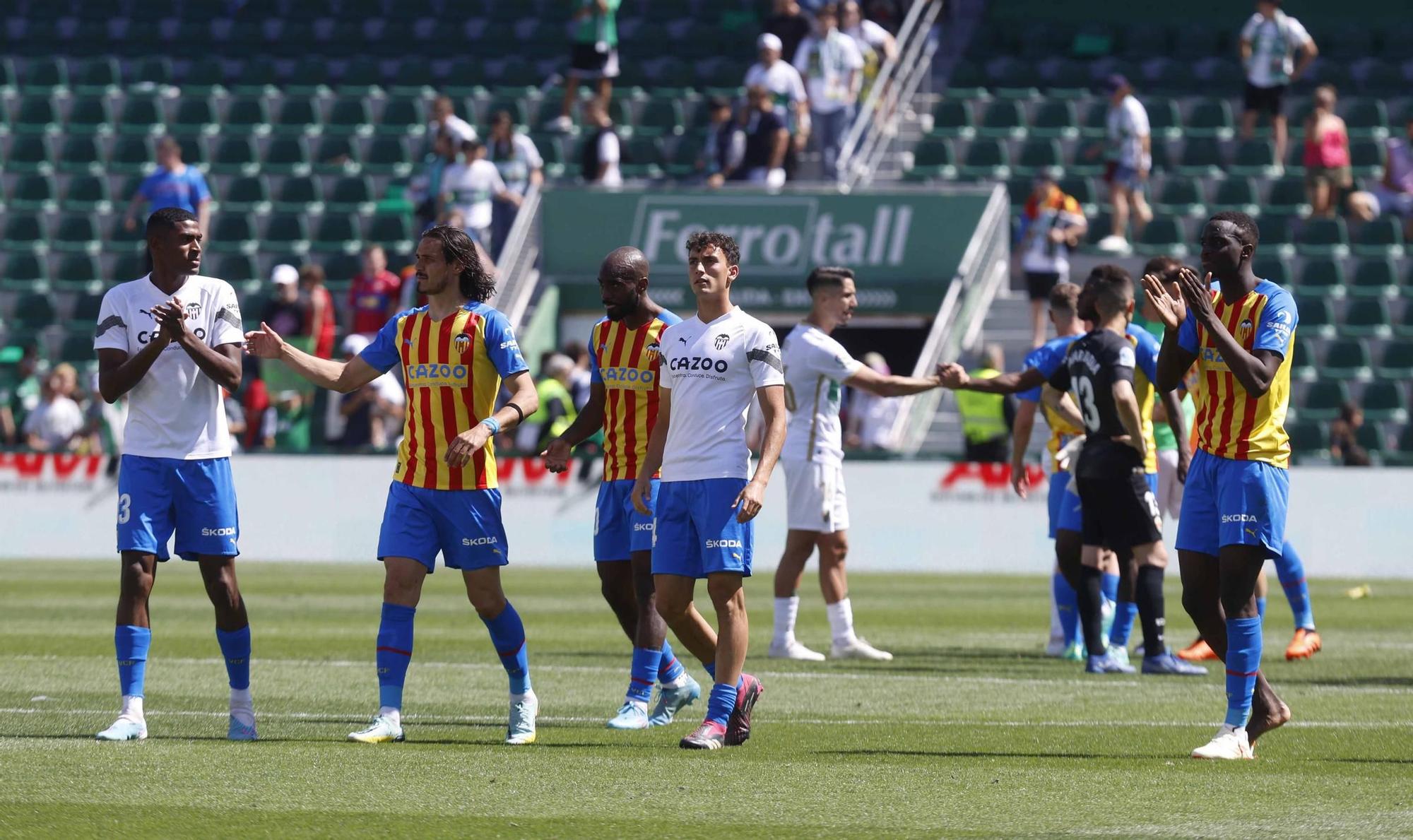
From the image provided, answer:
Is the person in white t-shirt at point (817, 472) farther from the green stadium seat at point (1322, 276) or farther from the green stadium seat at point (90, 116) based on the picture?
the green stadium seat at point (90, 116)

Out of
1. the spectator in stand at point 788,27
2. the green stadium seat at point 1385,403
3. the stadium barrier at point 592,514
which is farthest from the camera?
the spectator in stand at point 788,27

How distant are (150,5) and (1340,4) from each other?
1822 cm

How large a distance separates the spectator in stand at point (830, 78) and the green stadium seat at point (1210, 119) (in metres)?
4.94

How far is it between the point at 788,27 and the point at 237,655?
20160 mm

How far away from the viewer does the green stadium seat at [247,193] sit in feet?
93.3

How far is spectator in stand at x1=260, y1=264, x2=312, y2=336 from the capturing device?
24.3 m

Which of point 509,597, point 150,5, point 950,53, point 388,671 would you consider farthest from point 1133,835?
point 150,5

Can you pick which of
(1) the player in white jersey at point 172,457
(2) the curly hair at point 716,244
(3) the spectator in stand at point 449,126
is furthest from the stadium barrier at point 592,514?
(1) the player in white jersey at point 172,457

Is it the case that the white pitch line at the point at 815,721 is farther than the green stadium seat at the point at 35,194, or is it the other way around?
the green stadium seat at the point at 35,194

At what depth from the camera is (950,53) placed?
30406 mm

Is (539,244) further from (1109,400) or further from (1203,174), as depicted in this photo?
(1109,400)

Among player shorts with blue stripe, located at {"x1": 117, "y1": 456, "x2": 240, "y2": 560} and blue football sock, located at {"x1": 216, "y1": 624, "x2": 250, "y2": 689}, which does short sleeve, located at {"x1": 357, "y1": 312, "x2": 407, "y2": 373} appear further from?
blue football sock, located at {"x1": 216, "y1": 624, "x2": 250, "y2": 689}

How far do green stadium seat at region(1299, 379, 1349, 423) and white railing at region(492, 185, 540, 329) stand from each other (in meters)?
8.99

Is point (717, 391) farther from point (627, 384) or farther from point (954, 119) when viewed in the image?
point (954, 119)
